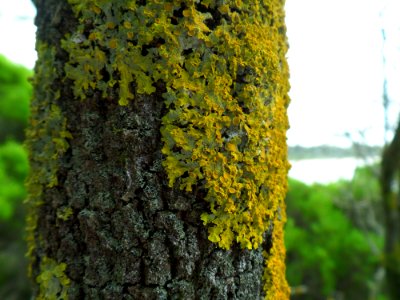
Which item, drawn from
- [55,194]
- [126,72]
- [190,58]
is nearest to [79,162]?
[55,194]

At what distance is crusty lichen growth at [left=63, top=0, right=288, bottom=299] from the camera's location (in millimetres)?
979

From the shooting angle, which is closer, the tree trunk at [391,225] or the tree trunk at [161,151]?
the tree trunk at [161,151]

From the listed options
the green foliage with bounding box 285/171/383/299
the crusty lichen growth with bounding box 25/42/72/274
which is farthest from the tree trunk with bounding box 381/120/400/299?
the crusty lichen growth with bounding box 25/42/72/274

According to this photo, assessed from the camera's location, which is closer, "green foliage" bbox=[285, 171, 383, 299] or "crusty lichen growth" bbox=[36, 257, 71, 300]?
"crusty lichen growth" bbox=[36, 257, 71, 300]

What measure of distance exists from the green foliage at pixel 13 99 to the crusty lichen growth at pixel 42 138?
368 centimetres

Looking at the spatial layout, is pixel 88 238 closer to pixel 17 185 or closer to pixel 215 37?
pixel 215 37

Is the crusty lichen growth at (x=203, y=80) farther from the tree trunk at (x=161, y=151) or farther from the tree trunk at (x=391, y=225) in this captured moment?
the tree trunk at (x=391, y=225)

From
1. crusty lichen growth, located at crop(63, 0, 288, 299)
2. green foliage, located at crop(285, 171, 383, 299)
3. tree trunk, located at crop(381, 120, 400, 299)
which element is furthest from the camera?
green foliage, located at crop(285, 171, 383, 299)

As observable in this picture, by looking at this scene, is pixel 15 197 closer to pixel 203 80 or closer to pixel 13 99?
pixel 13 99

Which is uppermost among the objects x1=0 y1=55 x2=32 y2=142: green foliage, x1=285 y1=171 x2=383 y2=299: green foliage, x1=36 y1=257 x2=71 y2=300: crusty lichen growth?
x1=0 y1=55 x2=32 y2=142: green foliage

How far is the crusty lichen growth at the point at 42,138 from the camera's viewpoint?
42.8 inches

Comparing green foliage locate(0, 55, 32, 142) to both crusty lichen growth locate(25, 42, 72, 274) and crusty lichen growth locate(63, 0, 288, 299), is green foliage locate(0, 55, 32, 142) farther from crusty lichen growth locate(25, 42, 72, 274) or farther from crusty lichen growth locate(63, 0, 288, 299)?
crusty lichen growth locate(63, 0, 288, 299)

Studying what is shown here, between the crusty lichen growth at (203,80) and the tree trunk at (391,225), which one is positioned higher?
the crusty lichen growth at (203,80)

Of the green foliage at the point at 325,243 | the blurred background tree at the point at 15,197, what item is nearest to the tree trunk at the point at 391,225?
the green foliage at the point at 325,243
